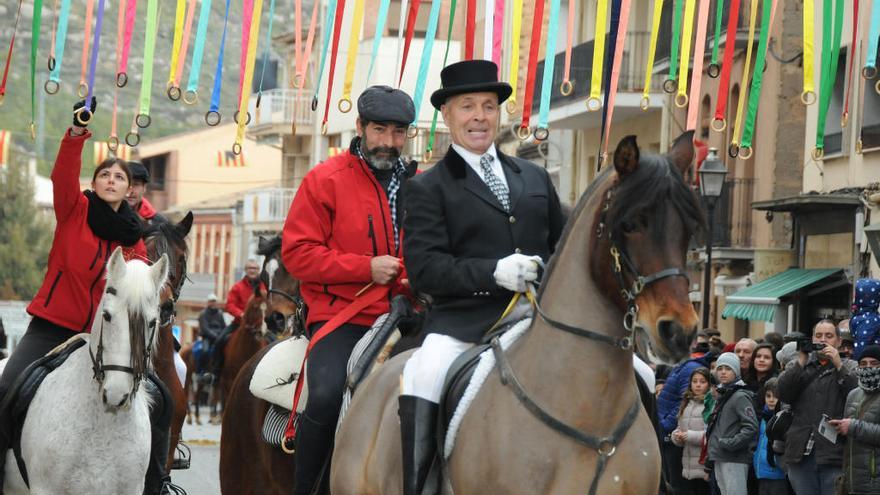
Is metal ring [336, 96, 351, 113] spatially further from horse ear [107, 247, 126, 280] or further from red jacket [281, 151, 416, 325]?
horse ear [107, 247, 126, 280]

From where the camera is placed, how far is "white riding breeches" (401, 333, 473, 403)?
Answer: 7844mm

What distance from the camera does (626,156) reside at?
22.8ft

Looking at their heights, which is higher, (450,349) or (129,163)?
(129,163)

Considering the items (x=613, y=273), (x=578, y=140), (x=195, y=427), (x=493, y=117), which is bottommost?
(x=195, y=427)

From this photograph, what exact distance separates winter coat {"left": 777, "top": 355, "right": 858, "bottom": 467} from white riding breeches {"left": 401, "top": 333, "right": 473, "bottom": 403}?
289 inches

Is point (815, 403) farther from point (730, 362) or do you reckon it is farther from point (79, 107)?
point (79, 107)

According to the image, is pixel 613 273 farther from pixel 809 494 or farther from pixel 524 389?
pixel 809 494

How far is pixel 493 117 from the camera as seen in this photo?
8367mm

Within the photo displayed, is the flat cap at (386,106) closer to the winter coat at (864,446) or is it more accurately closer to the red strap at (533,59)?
the red strap at (533,59)

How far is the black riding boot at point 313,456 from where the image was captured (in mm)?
9336

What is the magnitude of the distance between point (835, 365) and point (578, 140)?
27562 millimetres

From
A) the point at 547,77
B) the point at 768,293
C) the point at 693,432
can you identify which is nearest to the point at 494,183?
the point at 547,77

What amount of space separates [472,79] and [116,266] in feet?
9.18

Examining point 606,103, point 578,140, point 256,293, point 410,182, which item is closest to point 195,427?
point 256,293
